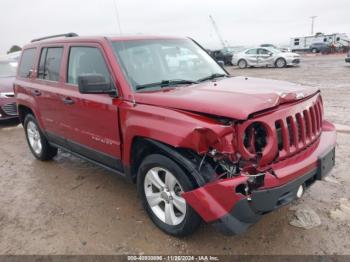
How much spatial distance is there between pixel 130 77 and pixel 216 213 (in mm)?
1687

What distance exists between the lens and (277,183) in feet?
9.01

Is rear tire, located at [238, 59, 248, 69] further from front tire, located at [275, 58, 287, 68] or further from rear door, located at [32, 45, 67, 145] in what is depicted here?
rear door, located at [32, 45, 67, 145]

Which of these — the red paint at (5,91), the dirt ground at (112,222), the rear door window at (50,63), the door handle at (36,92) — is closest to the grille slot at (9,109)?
the red paint at (5,91)

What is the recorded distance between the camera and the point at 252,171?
272cm

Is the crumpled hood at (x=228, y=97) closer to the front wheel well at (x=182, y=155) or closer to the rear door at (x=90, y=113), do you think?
the front wheel well at (x=182, y=155)

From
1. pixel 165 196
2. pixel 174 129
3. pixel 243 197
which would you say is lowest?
pixel 165 196

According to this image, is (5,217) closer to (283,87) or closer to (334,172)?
(283,87)

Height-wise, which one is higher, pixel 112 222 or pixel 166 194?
pixel 166 194

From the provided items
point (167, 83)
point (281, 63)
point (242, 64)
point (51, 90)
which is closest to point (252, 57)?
point (242, 64)

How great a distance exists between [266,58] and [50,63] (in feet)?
67.8

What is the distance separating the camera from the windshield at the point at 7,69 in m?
10.2

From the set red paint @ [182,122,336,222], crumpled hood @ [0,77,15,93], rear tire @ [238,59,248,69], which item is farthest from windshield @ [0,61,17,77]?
rear tire @ [238,59,248,69]

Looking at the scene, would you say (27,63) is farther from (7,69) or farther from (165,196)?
(7,69)

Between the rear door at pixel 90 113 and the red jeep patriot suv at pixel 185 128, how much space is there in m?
0.01
